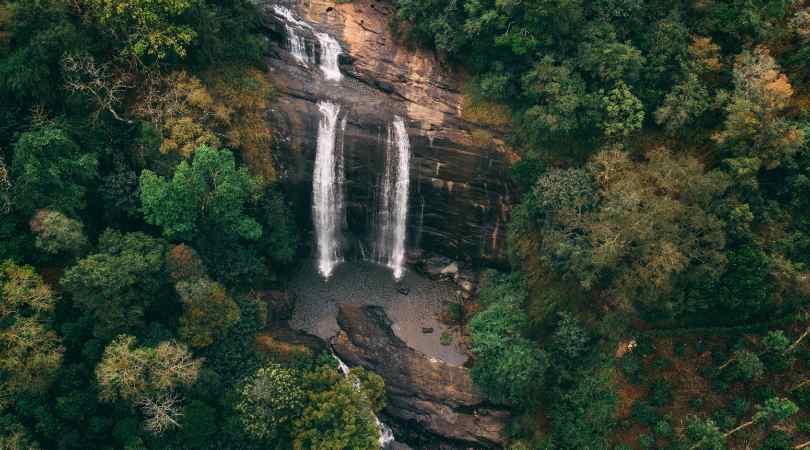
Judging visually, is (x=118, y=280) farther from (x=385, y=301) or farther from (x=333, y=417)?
(x=385, y=301)

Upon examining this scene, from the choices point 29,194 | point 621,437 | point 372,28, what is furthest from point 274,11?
point 621,437

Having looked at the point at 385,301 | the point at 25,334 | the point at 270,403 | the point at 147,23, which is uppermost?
the point at 147,23

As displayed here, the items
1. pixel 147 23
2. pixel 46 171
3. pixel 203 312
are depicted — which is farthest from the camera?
pixel 147 23

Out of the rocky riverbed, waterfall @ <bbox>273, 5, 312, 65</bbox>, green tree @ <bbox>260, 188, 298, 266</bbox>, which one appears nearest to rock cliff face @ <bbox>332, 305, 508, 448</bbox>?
the rocky riverbed

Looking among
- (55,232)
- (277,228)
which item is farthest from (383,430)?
(55,232)

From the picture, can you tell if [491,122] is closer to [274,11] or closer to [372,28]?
[372,28]

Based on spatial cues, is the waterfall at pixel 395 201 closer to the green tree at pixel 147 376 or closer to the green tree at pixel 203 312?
the green tree at pixel 203 312
